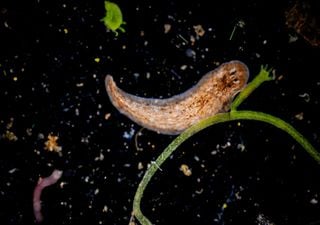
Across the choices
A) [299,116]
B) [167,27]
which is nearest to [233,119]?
[299,116]

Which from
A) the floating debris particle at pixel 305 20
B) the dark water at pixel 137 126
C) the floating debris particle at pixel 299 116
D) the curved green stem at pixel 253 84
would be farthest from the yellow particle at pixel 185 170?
the floating debris particle at pixel 305 20

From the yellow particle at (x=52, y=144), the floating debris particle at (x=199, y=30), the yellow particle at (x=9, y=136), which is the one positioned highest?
the floating debris particle at (x=199, y=30)

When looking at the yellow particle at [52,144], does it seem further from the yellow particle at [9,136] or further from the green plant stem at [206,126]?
the green plant stem at [206,126]

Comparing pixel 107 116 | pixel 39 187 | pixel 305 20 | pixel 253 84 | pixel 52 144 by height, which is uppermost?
pixel 305 20

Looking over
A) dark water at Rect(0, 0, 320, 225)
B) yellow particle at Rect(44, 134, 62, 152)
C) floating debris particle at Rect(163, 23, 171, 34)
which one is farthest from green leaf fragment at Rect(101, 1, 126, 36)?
yellow particle at Rect(44, 134, 62, 152)

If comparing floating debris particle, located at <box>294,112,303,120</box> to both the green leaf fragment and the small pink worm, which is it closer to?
the green leaf fragment

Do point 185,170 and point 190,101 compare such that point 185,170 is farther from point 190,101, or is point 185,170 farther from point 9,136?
point 9,136
